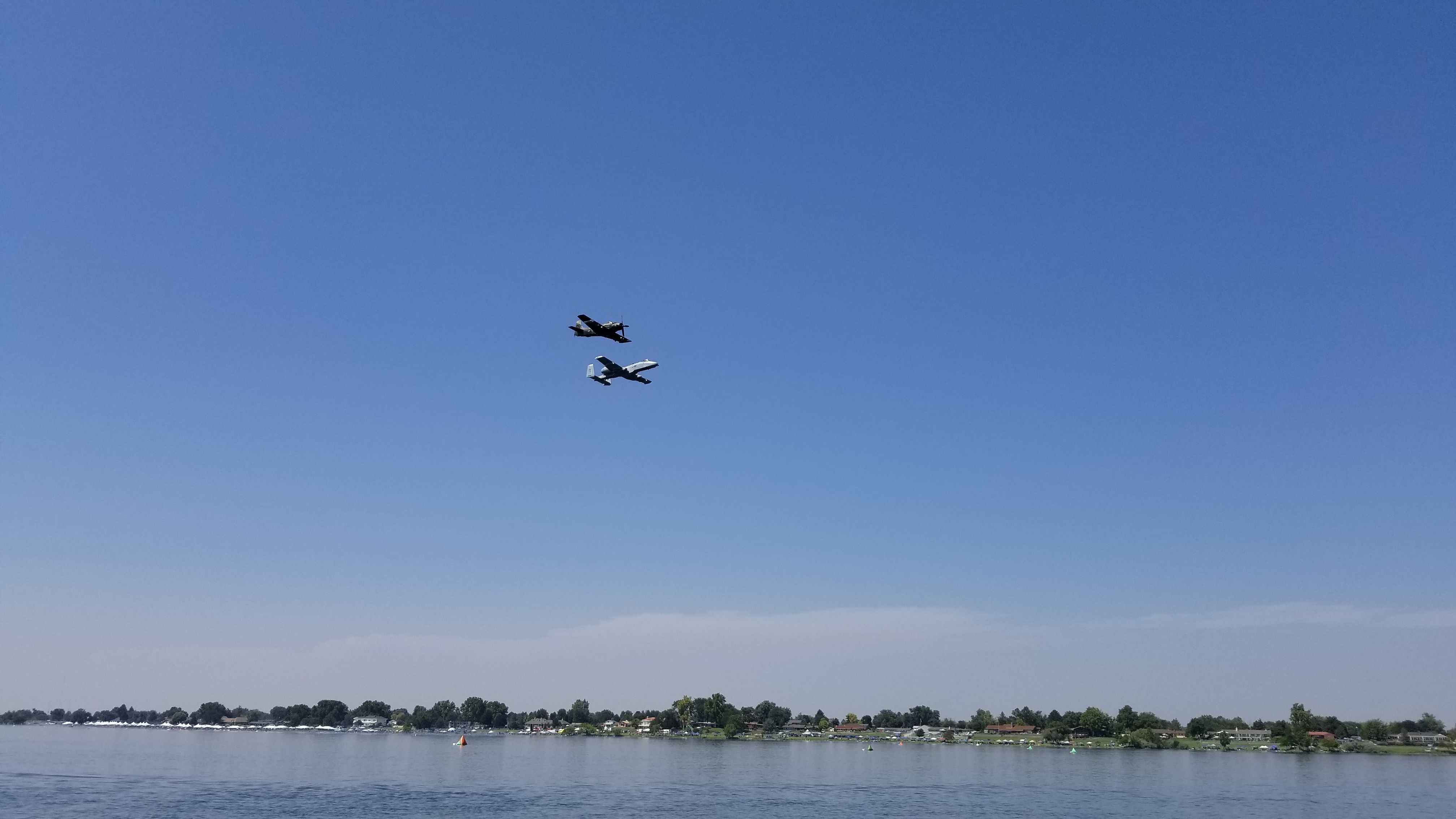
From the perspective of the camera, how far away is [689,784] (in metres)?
71.7

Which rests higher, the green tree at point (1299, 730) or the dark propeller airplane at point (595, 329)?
the dark propeller airplane at point (595, 329)

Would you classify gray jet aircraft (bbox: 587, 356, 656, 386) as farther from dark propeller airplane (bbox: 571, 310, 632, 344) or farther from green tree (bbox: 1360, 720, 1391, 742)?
green tree (bbox: 1360, 720, 1391, 742)

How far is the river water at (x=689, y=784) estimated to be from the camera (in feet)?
173

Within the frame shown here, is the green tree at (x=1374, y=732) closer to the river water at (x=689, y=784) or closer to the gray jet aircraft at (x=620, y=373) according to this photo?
the river water at (x=689, y=784)

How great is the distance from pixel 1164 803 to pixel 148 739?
579ft

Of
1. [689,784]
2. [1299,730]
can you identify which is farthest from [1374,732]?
[689,784]

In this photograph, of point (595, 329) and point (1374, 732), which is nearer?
point (595, 329)

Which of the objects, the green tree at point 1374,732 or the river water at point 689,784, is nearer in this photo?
the river water at point 689,784

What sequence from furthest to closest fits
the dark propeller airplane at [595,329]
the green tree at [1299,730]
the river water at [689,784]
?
the green tree at [1299,730], the river water at [689,784], the dark propeller airplane at [595,329]

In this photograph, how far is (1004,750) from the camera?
145875mm

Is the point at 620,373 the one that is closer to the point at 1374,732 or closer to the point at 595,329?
the point at 595,329

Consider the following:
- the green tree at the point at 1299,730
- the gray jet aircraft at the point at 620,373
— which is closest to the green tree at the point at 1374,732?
the green tree at the point at 1299,730

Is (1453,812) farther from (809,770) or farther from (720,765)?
(720,765)

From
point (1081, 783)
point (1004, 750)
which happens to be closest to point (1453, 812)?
point (1081, 783)
